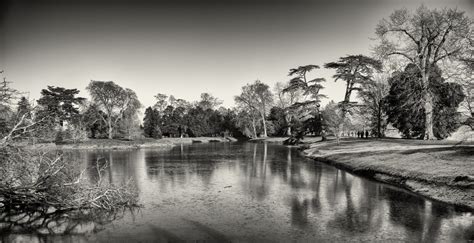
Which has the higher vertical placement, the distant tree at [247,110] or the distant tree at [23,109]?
the distant tree at [247,110]

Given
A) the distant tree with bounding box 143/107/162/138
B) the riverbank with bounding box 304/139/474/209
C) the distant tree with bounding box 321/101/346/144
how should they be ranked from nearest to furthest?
the riverbank with bounding box 304/139/474/209
the distant tree with bounding box 321/101/346/144
the distant tree with bounding box 143/107/162/138

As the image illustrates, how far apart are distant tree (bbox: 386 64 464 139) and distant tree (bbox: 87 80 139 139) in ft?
184

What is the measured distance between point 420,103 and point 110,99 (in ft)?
206

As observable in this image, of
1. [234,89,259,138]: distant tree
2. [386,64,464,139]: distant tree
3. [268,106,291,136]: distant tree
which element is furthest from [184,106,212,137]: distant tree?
[386,64,464,139]: distant tree

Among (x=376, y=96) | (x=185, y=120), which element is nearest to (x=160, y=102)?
(x=185, y=120)

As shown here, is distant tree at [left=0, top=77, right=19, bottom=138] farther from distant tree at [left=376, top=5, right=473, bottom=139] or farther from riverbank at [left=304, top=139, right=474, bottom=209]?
distant tree at [left=376, top=5, right=473, bottom=139]

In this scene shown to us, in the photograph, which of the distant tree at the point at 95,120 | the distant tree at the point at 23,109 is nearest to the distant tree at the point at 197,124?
the distant tree at the point at 95,120

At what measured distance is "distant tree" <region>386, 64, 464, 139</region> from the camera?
33.6m

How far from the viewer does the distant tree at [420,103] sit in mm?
33628

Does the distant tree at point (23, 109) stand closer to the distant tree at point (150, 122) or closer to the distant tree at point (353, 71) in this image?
the distant tree at point (353, 71)

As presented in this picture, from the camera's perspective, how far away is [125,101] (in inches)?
2987

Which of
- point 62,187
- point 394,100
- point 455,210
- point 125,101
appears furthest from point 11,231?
point 125,101

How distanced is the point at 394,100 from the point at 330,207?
35612mm

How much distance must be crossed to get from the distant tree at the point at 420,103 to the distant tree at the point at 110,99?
56.1 meters
